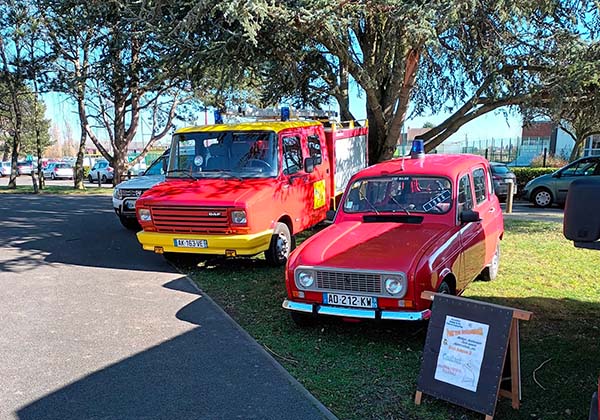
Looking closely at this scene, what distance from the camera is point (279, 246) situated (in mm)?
8219

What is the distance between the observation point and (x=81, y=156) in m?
27.9

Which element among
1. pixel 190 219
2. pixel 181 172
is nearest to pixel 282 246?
pixel 190 219

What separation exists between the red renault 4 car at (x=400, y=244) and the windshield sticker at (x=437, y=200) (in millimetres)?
11

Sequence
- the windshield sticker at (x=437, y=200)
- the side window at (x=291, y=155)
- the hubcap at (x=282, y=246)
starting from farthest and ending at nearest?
the side window at (x=291, y=155), the hubcap at (x=282, y=246), the windshield sticker at (x=437, y=200)

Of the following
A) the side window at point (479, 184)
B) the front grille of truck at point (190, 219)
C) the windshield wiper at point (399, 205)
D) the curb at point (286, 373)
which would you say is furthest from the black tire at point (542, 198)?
the curb at point (286, 373)

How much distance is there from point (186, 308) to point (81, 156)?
24.3 m

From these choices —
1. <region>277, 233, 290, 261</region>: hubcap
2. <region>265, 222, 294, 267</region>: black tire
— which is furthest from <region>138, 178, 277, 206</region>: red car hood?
<region>277, 233, 290, 261</region>: hubcap

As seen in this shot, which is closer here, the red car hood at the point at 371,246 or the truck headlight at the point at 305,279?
the red car hood at the point at 371,246

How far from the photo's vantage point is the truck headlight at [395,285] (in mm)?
4734

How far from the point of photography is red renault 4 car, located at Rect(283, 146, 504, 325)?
484 centimetres

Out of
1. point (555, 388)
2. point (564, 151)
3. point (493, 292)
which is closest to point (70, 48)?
point (493, 292)

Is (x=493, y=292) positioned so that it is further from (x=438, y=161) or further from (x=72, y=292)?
(x=72, y=292)

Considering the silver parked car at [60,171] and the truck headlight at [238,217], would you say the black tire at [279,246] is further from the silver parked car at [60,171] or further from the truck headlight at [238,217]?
the silver parked car at [60,171]

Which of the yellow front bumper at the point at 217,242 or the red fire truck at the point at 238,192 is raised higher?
the red fire truck at the point at 238,192
